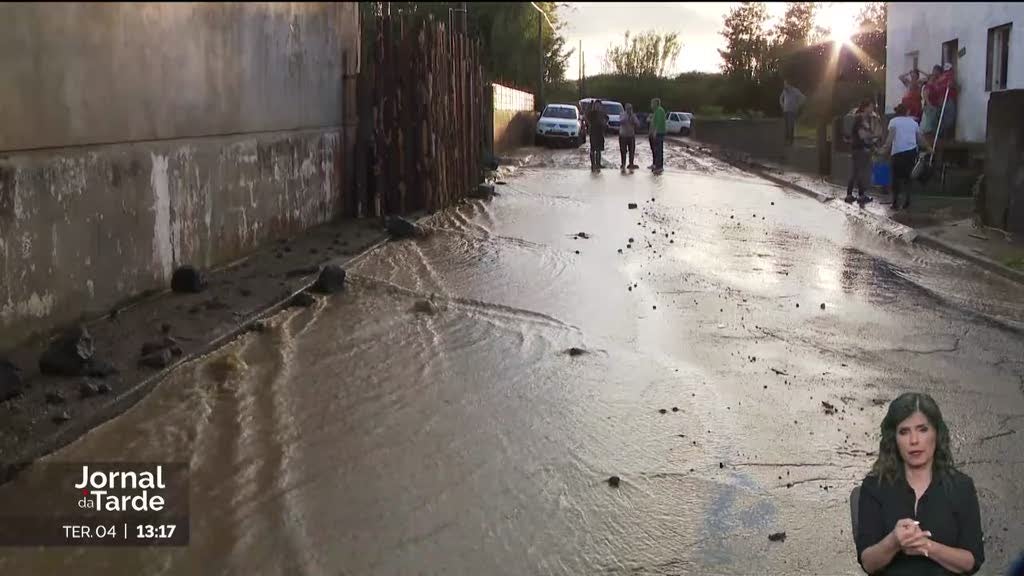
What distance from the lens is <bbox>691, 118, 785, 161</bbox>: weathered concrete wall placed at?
32.5m

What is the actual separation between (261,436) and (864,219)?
11899mm

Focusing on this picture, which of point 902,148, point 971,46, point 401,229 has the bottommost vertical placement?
point 401,229

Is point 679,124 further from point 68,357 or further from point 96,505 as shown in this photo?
point 96,505

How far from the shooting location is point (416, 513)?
4562mm

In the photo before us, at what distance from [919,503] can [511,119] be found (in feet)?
118

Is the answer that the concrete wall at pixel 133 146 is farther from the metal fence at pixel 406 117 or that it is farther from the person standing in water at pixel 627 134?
the person standing in water at pixel 627 134

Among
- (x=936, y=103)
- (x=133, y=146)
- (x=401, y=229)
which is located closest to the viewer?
(x=133, y=146)

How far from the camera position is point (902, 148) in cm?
1631

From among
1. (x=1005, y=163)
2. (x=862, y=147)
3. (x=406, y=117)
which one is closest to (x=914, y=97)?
(x=862, y=147)

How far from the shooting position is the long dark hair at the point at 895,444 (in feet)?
9.56

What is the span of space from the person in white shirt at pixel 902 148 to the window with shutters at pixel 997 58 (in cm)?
378

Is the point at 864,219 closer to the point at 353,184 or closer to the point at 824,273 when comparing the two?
the point at 824,273

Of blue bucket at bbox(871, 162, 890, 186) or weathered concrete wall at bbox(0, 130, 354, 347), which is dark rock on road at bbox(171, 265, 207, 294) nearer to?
weathered concrete wall at bbox(0, 130, 354, 347)

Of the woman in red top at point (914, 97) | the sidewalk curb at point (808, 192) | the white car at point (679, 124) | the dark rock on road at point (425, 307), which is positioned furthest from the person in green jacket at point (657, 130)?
the white car at point (679, 124)
